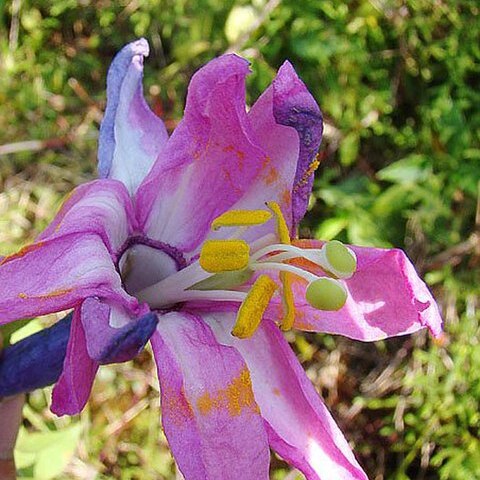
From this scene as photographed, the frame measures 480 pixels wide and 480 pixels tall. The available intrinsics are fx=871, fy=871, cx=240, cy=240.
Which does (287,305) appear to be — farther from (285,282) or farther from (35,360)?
(35,360)

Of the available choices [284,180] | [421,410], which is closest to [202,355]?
[284,180]

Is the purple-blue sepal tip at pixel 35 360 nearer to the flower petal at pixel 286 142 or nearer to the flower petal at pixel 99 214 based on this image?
the flower petal at pixel 99 214

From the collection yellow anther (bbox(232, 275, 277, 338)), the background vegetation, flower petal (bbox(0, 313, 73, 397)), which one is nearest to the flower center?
yellow anther (bbox(232, 275, 277, 338))

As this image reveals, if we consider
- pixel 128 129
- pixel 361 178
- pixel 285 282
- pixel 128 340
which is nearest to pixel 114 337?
pixel 128 340

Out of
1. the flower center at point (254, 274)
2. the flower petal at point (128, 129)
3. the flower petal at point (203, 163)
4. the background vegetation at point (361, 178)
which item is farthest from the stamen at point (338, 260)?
the background vegetation at point (361, 178)

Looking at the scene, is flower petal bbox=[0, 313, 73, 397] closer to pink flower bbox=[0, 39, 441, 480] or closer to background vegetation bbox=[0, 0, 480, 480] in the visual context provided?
pink flower bbox=[0, 39, 441, 480]
